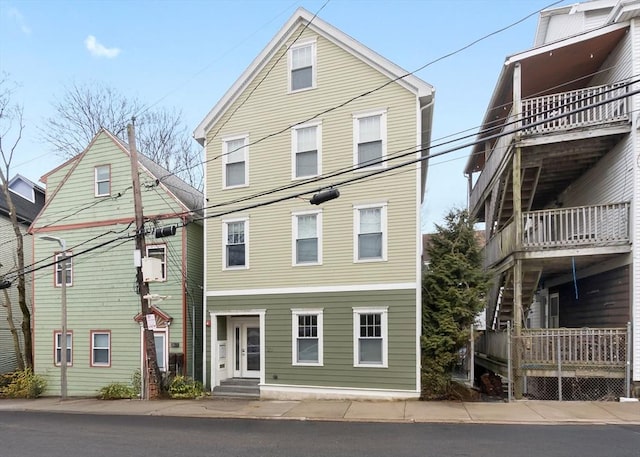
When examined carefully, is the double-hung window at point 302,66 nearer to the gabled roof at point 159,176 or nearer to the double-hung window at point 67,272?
the gabled roof at point 159,176

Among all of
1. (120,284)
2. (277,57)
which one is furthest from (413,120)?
(120,284)

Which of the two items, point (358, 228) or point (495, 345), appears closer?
point (358, 228)

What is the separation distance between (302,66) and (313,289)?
6817 millimetres

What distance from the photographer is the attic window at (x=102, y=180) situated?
16091 millimetres

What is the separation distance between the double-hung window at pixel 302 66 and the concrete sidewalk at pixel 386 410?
9192mm

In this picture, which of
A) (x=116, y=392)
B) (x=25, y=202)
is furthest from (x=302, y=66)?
(x=25, y=202)

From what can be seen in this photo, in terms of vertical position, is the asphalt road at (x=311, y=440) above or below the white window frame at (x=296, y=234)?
below

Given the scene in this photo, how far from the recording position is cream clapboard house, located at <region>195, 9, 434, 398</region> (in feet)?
40.8

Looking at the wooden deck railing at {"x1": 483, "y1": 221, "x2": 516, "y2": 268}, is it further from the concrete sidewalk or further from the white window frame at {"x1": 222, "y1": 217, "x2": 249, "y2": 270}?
the white window frame at {"x1": 222, "y1": 217, "x2": 249, "y2": 270}

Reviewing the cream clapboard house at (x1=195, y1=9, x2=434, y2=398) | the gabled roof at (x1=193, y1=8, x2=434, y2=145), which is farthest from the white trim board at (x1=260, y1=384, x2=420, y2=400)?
the gabled roof at (x1=193, y1=8, x2=434, y2=145)

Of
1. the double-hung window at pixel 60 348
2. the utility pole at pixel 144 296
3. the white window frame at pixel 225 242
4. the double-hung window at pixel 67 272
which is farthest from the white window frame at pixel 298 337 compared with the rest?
the double-hung window at pixel 67 272

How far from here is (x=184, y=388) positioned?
45.0 feet

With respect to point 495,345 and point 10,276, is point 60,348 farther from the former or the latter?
point 495,345

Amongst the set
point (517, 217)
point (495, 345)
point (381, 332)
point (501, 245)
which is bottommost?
point (495, 345)
